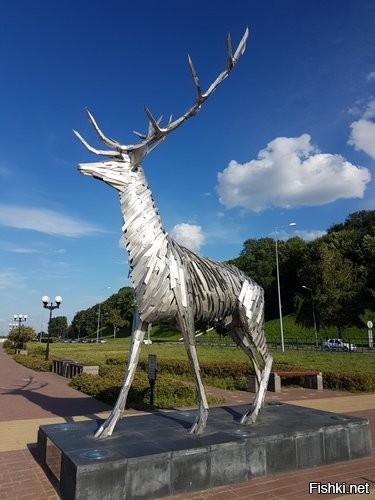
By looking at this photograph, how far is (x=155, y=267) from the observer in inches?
227

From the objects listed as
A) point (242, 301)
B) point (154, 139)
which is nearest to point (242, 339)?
point (242, 301)

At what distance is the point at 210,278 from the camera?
6.54 m

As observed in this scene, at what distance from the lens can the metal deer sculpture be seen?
5.72 m

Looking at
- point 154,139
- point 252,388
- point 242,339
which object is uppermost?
point 154,139

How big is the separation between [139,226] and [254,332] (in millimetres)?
2702

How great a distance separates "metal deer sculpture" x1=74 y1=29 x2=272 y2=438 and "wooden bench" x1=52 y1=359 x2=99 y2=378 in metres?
11.5

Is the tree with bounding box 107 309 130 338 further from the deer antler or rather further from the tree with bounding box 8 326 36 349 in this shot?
the deer antler

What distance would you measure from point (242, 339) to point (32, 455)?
12.5ft

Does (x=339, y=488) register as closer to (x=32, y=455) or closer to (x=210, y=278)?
(x=210, y=278)

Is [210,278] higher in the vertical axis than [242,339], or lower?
higher

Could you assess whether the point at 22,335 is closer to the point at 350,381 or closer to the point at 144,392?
the point at 144,392

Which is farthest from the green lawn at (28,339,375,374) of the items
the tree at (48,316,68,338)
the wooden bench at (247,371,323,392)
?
the tree at (48,316,68,338)

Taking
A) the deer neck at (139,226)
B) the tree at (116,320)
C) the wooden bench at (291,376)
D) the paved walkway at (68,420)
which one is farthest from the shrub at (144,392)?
the tree at (116,320)

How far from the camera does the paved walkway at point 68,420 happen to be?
500 centimetres
